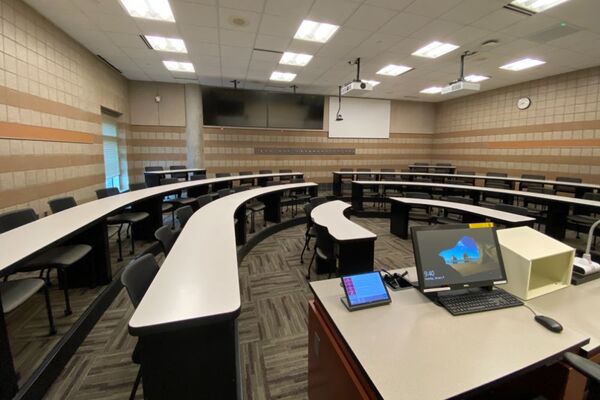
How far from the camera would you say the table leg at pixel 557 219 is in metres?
4.60

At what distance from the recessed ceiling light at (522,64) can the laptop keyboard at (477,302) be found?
654cm

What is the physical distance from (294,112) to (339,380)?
8422 mm

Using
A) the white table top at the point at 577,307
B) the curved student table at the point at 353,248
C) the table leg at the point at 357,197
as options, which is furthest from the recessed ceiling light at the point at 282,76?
the white table top at the point at 577,307

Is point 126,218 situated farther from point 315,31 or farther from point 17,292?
point 315,31

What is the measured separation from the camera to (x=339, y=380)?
1253mm

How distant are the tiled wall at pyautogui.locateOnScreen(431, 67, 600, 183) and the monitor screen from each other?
299 inches

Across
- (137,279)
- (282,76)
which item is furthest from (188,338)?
(282,76)

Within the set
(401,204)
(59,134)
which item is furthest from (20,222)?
(401,204)

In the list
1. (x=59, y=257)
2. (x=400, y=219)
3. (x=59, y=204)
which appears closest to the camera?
(x=59, y=257)

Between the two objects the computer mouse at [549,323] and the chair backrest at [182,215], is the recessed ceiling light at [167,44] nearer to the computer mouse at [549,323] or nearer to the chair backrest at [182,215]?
the chair backrest at [182,215]

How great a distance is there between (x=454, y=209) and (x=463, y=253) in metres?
3.12

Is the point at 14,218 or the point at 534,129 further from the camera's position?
the point at 534,129

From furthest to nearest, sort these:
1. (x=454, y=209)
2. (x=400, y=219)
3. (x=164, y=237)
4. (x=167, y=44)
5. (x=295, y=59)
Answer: (x=295, y=59) < (x=167, y=44) < (x=400, y=219) < (x=454, y=209) < (x=164, y=237)

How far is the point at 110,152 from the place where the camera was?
22.7ft
